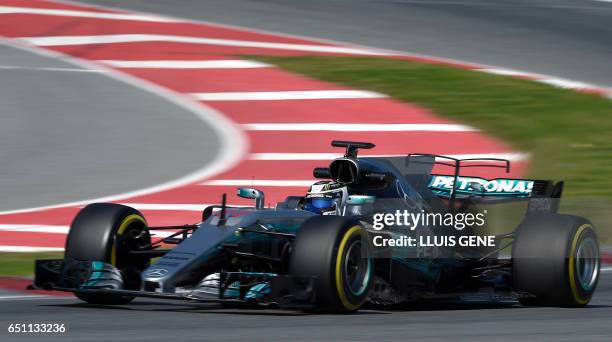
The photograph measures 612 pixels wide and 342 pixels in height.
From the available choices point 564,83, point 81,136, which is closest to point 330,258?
point 81,136

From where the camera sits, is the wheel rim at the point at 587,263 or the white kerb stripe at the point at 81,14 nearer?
the wheel rim at the point at 587,263

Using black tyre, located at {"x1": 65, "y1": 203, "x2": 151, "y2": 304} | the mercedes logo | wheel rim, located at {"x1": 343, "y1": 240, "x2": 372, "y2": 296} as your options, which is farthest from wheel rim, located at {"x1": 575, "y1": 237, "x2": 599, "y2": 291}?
black tyre, located at {"x1": 65, "y1": 203, "x2": 151, "y2": 304}

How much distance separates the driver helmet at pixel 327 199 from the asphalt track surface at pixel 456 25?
11.2 metres

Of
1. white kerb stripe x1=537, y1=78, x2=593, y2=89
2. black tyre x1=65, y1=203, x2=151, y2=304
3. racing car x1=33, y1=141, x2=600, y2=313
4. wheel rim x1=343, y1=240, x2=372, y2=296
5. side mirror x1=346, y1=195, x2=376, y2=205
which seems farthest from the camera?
white kerb stripe x1=537, y1=78, x2=593, y2=89

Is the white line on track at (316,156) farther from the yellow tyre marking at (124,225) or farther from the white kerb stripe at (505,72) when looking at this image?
the yellow tyre marking at (124,225)

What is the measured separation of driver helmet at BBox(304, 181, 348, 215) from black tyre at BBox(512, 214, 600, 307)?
1.22m

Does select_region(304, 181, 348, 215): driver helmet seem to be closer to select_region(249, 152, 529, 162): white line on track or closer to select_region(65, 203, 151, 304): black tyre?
select_region(65, 203, 151, 304): black tyre

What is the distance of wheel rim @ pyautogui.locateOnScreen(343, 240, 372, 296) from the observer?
314 inches

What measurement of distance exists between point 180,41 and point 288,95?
322cm

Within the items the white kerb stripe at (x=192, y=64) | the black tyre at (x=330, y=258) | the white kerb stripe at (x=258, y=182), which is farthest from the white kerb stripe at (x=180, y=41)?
the black tyre at (x=330, y=258)

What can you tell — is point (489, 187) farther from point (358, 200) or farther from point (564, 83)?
point (564, 83)

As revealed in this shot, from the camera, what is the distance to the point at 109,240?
8.38 m

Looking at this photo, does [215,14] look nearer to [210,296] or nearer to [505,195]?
[505,195]

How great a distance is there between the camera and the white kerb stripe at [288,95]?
17.8 meters
